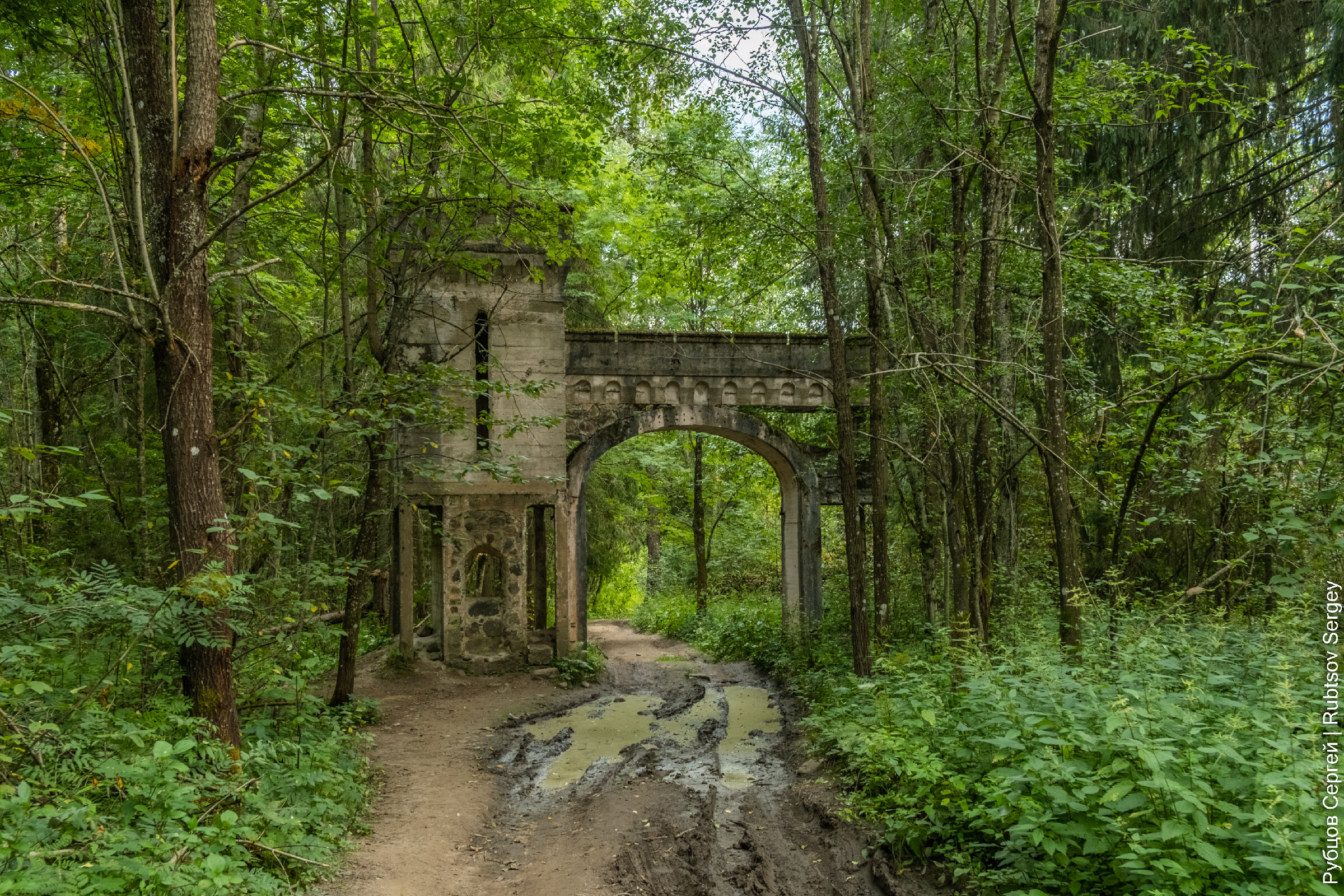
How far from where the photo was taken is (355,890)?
15.8 ft

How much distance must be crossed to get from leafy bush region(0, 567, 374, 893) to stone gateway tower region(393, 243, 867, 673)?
5.92 metres

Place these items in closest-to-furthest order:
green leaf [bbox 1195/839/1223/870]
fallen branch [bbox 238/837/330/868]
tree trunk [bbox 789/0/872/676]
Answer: green leaf [bbox 1195/839/1223/870] < fallen branch [bbox 238/837/330/868] < tree trunk [bbox 789/0/872/676]

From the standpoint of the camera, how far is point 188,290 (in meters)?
4.74

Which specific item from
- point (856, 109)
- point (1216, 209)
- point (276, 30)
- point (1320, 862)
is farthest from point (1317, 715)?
point (276, 30)

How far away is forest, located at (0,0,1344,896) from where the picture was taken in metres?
4.07

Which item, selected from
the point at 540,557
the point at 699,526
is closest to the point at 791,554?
the point at 540,557

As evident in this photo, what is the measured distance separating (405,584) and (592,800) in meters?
5.91

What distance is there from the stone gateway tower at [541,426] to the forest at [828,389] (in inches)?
16.9

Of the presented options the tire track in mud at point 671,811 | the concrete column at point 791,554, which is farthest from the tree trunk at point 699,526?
the tire track in mud at point 671,811

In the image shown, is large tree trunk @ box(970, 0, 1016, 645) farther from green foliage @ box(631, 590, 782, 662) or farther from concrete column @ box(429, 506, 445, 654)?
concrete column @ box(429, 506, 445, 654)

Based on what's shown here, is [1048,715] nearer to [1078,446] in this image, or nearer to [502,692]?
[1078,446]

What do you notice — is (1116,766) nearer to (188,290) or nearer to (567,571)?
(188,290)

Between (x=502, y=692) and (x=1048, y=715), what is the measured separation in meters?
8.18

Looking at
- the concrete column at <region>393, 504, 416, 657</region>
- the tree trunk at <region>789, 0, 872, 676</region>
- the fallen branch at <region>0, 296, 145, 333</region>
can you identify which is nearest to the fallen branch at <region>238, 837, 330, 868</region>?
the fallen branch at <region>0, 296, 145, 333</region>
